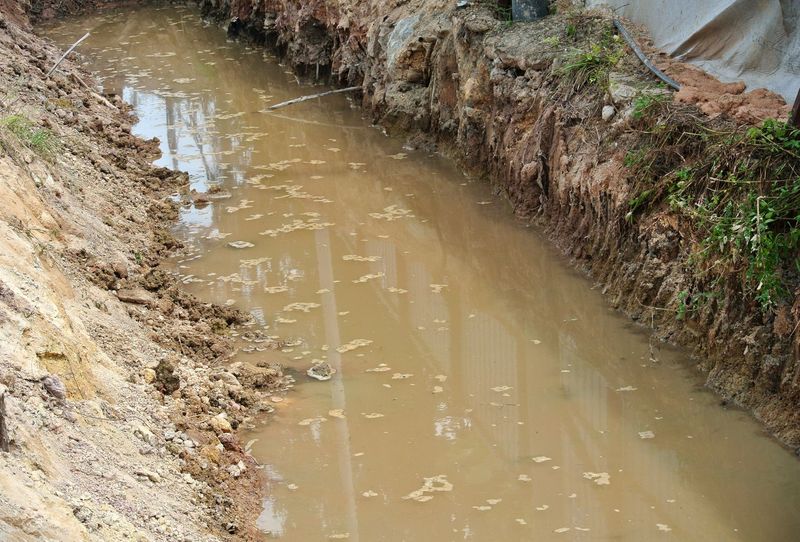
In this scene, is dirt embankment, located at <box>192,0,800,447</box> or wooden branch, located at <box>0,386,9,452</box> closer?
wooden branch, located at <box>0,386,9,452</box>

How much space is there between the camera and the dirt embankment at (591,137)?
7055 mm

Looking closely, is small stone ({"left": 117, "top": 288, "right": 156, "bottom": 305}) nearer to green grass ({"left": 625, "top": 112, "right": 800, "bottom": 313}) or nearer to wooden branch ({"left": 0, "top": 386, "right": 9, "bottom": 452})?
wooden branch ({"left": 0, "top": 386, "right": 9, "bottom": 452})

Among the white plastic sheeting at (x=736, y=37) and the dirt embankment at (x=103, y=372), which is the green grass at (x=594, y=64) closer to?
the white plastic sheeting at (x=736, y=37)

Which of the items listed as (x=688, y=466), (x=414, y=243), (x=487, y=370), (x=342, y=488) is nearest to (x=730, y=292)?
(x=688, y=466)

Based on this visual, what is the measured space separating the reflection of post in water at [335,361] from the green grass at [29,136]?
2.79 meters

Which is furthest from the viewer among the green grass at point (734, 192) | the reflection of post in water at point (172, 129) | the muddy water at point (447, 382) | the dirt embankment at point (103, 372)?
the reflection of post in water at point (172, 129)

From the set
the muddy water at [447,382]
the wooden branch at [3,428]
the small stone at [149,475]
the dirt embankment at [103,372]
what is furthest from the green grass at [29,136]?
the wooden branch at [3,428]

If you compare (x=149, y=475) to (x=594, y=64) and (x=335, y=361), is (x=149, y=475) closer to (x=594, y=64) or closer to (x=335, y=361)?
(x=335, y=361)

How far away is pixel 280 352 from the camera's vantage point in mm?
7980

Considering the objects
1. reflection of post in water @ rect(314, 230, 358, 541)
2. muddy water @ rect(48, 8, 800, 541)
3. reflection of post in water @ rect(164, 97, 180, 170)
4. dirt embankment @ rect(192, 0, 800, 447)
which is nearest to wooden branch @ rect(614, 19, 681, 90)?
dirt embankment @ rect(192, 0, 800, 447)

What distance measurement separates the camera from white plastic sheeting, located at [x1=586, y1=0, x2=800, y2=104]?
855cm

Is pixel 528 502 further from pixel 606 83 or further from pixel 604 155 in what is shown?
pixel 606 83

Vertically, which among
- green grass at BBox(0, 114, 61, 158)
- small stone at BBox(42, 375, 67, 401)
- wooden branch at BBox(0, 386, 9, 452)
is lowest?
small stone at BBox(42, 375, 67, 401)

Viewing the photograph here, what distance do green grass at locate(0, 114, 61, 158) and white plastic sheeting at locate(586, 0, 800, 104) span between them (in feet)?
20.4
